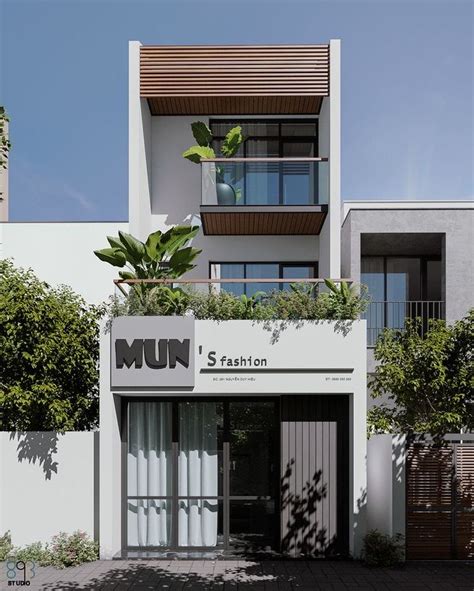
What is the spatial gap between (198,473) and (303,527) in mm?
2103

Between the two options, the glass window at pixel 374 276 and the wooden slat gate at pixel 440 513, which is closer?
the wooden slat gate at pixel 440 513

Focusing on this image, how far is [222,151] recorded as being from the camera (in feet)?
46.6

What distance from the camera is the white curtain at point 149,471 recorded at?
10.4 m

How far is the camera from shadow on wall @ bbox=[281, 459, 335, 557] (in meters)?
10.1

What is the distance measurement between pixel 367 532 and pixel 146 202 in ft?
29.4

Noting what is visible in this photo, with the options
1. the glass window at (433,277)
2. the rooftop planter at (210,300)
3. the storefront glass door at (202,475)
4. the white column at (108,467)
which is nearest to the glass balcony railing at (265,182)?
the rooftop planter at (210,300)

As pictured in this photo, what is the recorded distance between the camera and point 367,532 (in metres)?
9.98

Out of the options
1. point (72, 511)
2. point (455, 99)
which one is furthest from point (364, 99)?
point (72, 511)

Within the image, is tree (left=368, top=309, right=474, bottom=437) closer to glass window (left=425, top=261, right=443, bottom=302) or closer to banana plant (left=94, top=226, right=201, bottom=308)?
banana plant (left=94, top=226, right=201, bottom=308)

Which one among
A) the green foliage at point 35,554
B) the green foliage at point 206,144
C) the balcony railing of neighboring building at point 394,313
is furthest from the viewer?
the balcony railing of neighboring building at point 394,313

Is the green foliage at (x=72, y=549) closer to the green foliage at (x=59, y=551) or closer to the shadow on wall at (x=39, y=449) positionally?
the green foliage at (x=59, y=551)

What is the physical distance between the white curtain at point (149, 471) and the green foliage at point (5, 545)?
208cm

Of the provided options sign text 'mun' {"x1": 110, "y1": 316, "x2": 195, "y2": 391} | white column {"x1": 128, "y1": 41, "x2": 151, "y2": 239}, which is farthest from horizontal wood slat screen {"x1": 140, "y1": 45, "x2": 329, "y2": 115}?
sign text 'mun' {"x1": 110, "y1": 316, "x2": 195, "y2": 391}

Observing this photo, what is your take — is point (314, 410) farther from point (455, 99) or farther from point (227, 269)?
point (455, 99)
